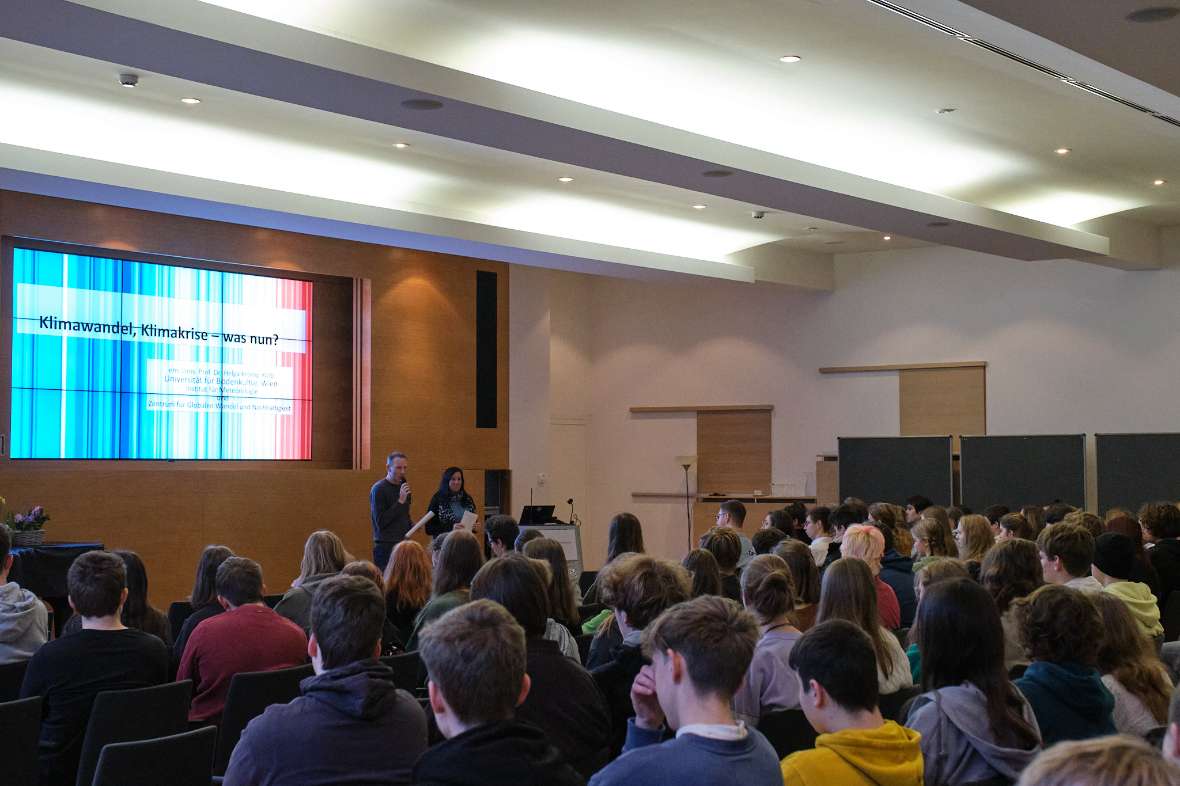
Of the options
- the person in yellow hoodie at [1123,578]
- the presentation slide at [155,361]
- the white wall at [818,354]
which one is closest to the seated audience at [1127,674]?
the person in yellow hoodie at [1123,578]

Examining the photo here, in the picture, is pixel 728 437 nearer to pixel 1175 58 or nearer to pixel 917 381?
pixel 917 381

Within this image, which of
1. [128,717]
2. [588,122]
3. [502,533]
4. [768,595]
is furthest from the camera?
[588,122]

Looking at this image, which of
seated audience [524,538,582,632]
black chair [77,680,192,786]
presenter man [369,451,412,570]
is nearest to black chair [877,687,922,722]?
seated audience [524,538,582,632]

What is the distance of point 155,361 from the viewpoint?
10.9 meters

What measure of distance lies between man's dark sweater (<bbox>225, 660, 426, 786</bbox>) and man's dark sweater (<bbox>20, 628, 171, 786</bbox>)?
5.17 feet

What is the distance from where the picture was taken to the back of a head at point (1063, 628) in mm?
3379

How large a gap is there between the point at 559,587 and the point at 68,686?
6.41 ft

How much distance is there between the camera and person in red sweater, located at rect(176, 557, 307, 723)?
4.46 metres

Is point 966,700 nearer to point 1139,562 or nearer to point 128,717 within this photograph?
point 128,717

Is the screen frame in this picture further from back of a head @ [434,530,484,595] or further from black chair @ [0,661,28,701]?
back of a head @ [434,530,484,595]

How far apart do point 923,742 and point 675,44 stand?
5.07m

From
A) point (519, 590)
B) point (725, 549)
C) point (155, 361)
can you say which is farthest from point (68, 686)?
point (155, 361)

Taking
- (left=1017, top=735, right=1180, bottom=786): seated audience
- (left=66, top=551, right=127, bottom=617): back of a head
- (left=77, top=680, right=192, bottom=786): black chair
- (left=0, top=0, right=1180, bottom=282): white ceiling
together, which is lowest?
(left=77, top=680, right=192, bottom=786): black chair

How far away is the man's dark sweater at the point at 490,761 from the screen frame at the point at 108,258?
8920mm
